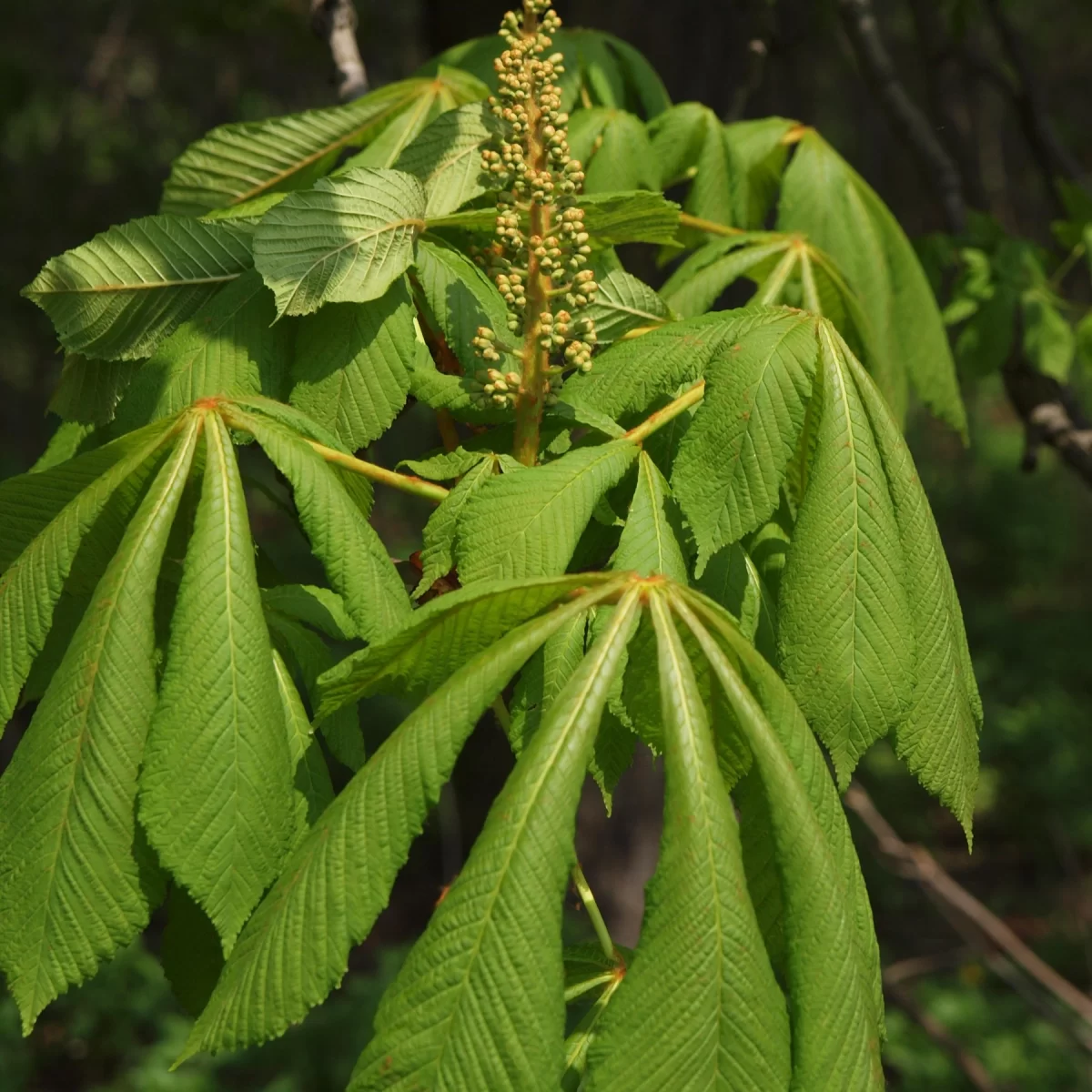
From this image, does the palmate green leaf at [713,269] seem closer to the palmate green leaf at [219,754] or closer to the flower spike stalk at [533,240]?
the flower spike stalk at [533,240]

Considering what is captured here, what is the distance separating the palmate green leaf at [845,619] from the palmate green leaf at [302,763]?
0.43 metres

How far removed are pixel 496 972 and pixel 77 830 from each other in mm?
360

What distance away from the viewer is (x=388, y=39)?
24.3 ft

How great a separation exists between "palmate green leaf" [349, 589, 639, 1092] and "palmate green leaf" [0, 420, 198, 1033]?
0.25 m

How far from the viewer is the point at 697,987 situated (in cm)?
86

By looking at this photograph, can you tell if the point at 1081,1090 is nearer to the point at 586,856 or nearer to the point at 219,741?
the point at 586,856

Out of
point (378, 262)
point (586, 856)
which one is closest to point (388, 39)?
point (586, 856)

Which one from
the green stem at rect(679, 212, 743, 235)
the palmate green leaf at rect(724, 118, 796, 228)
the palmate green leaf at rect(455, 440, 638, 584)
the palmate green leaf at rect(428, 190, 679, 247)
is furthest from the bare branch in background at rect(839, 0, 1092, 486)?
the palmate green leaf at rect(455, 440, 638, 584)

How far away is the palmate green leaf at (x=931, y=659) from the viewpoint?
3.57 feet

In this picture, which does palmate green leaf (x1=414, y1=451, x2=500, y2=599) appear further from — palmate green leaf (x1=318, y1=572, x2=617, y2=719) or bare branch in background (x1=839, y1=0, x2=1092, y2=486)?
bare branch in background (x1=839, y1=0, x2=1092, y2=486)

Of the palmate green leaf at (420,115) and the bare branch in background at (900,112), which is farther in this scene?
the bare branch in background at (900,112)

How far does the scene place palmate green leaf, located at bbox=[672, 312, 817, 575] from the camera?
1.11 metres

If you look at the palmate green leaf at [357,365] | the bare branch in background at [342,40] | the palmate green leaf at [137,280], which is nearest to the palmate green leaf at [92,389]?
the palmate green leaf at [137,280]

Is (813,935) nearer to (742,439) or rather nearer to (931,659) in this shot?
(931,659)
